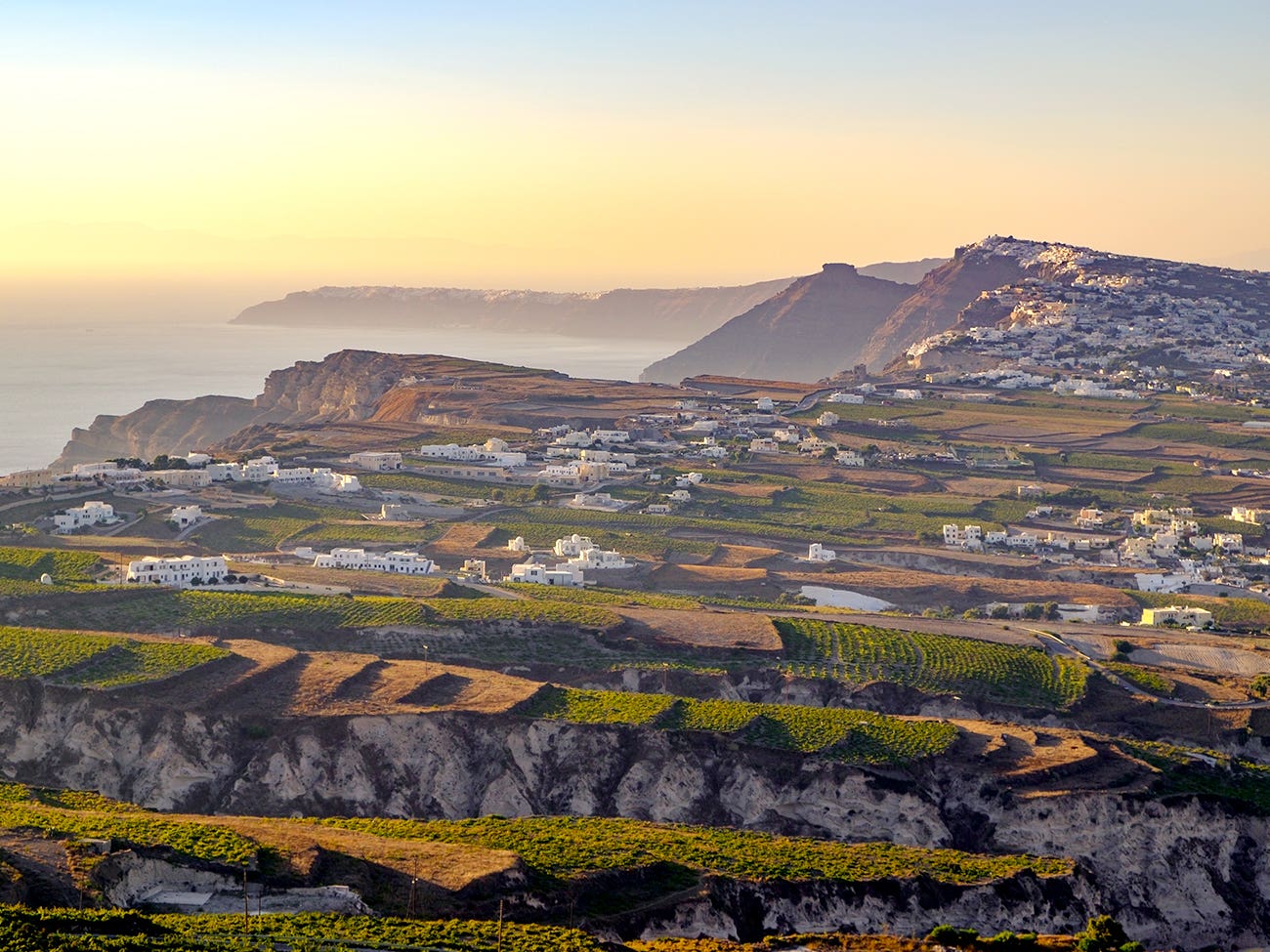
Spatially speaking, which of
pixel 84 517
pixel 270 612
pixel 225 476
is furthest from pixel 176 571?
pixel 225 476

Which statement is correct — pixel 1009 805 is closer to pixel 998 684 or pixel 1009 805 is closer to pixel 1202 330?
pixel 998 684

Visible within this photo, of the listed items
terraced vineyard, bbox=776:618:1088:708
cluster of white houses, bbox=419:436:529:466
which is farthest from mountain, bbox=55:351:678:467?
terraced vineyard, bbox=776:618:1088:708

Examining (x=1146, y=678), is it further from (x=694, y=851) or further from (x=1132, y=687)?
(x=694, y=851)

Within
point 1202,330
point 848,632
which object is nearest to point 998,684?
point 848,632

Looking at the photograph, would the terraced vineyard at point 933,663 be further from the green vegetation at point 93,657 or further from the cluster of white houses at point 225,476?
the cluster of white houses at point 225,476

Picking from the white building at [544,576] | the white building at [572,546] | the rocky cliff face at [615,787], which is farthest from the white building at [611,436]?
the rocky cliff face at [615,787]

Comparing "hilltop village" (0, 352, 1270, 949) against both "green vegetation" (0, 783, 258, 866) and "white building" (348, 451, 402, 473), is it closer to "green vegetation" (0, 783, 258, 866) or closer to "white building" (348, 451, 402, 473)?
"green vegetation" (0, 783, 258, 866)
